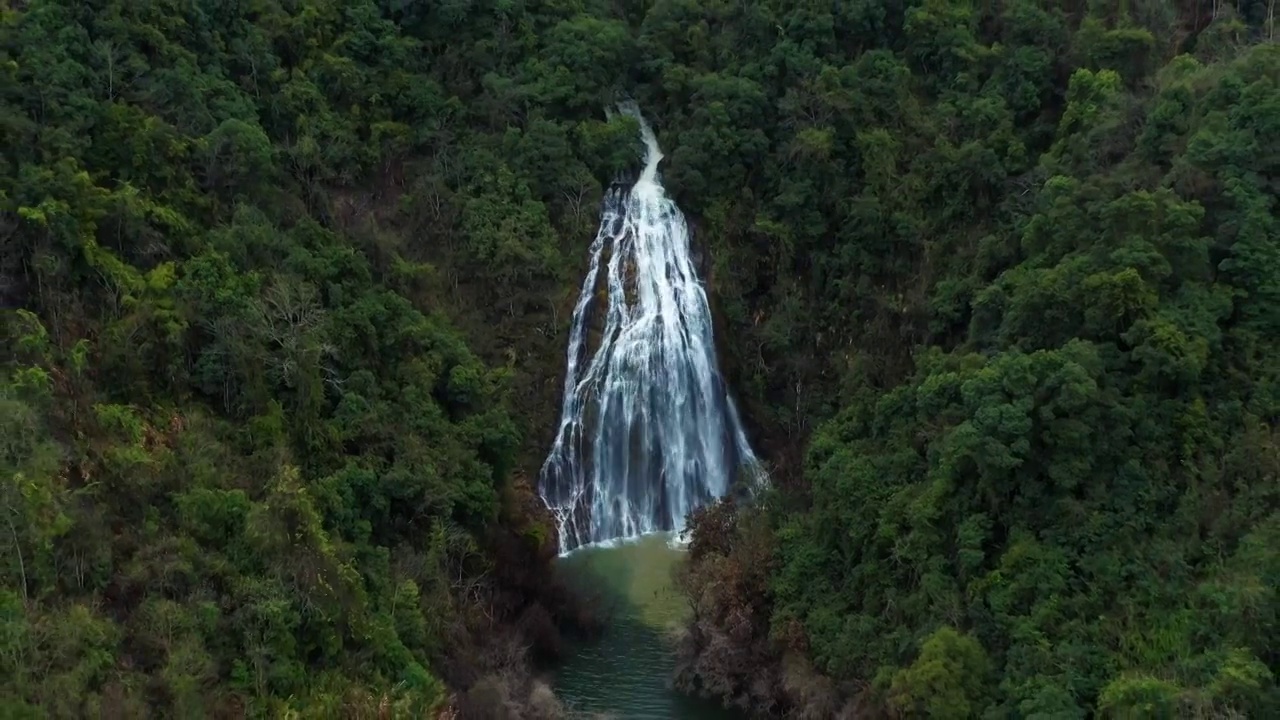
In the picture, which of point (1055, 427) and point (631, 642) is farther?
point (631, 642)

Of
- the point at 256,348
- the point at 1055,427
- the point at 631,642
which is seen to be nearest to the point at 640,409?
the point at 631,642

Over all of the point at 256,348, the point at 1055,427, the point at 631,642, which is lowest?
the point at 631,642

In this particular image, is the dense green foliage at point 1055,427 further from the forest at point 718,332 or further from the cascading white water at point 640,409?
the cascading white water at point 640,409

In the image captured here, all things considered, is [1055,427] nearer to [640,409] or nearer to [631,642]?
[631,642]

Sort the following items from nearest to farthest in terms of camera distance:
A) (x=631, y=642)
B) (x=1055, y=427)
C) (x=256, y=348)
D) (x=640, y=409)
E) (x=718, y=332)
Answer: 1. (x=1055, y=427)
2. (x=256, y=348)
3. (x=631, y=642)
4. (x=640, y=409)
5. (x=718, y=332)

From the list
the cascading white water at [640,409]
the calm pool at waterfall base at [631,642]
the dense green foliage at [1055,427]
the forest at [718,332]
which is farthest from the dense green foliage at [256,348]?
the dense green foliage at [1055,427]

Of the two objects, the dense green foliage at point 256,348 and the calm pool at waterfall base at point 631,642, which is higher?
the dense green foliage at point 256,348

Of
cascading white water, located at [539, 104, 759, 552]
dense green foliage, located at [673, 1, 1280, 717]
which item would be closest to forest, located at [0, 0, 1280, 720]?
dense green foliage, located at [673, 1, 1280, 717]
